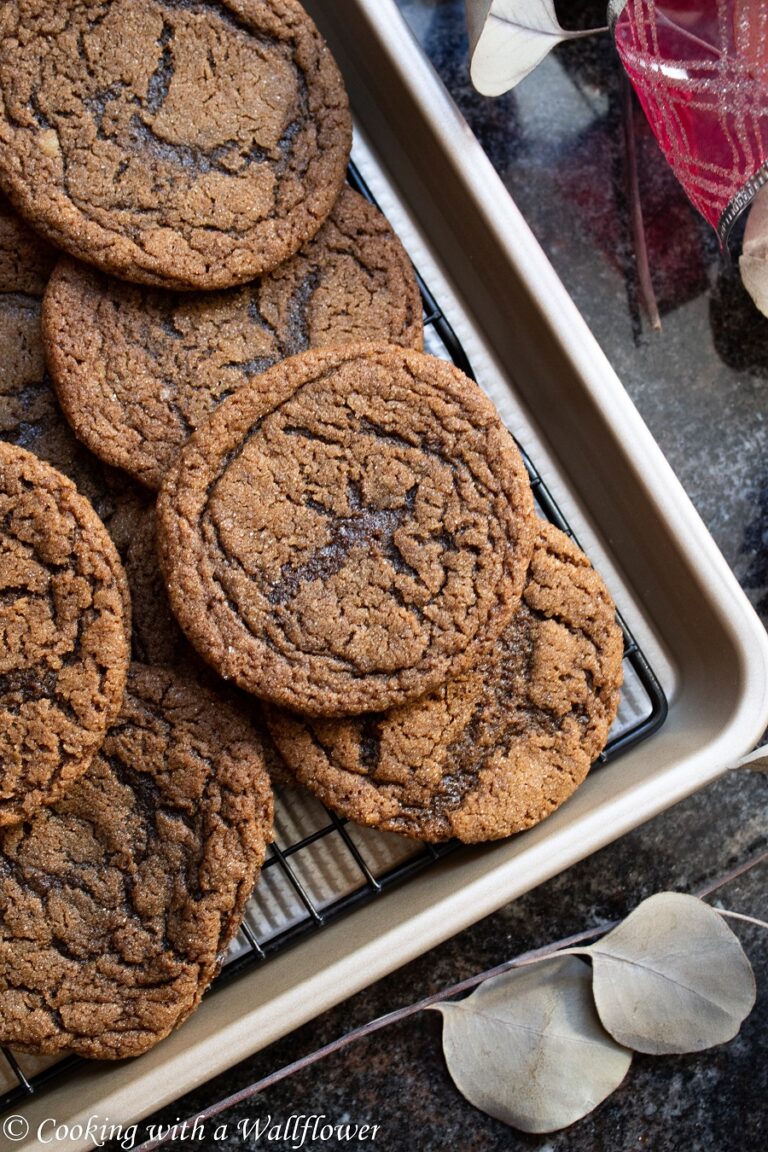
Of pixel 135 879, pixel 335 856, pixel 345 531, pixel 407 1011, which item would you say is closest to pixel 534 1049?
pixel 407 1011

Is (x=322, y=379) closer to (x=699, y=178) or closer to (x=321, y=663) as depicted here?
(x=321, y=663)

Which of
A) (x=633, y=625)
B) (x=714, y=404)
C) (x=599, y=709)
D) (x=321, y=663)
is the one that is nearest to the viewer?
(x=321, y=663)

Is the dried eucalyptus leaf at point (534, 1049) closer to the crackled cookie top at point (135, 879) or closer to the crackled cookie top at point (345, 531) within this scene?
the crackled cookie top at point (135, 879)

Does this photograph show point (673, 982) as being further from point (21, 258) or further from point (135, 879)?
point (21, 258)

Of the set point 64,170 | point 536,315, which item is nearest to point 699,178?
point 536,315

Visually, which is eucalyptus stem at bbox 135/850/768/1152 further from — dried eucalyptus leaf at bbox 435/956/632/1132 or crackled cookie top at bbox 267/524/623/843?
crackled cookie top at bbox 267/524/623/843

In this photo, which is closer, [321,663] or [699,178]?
[321,663]

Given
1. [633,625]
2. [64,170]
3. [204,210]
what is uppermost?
[64,170]
